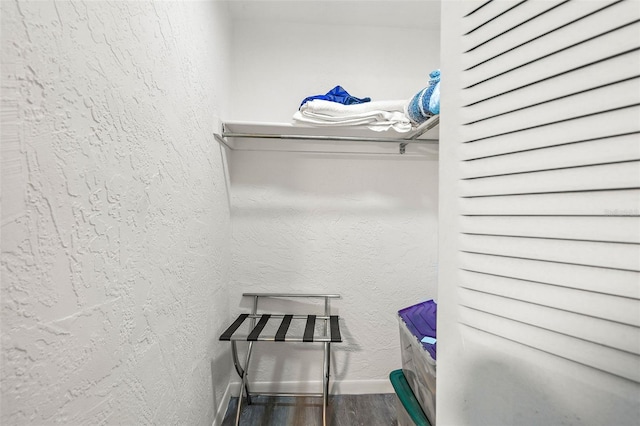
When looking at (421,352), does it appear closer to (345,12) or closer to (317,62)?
(317,62)

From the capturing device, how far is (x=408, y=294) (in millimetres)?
1643

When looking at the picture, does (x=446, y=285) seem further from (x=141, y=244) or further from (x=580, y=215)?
(x=141, y=244)

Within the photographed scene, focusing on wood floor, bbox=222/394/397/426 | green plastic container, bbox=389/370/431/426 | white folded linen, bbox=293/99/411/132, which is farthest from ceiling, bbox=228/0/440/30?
wood floor, bbox=222/394/397/426

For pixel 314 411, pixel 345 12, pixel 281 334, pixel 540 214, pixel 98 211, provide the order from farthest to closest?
1. pixel 345 12
2. pixel 314 411
3. pixel 281 334
4. pixel 98 211
5. pixel 540 214

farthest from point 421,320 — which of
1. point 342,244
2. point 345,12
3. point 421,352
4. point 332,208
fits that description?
point 345,12

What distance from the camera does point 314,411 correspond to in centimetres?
142

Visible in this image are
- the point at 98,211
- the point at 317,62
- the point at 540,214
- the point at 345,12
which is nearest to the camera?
the point at 540,214

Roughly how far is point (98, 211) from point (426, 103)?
1102mm

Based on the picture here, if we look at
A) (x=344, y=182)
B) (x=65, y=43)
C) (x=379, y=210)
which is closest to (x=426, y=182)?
(x=379, y=210)

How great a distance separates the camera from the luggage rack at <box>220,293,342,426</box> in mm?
1164

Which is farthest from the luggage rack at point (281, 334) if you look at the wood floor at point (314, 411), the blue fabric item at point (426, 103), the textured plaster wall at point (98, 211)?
the blue fabric item at point (426, 103)

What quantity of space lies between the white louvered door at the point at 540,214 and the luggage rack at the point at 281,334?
852mm

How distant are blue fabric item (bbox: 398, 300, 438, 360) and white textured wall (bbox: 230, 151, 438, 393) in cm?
36

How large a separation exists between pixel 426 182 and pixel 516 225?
1411 millimetres
